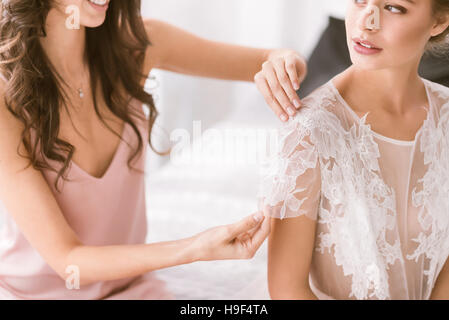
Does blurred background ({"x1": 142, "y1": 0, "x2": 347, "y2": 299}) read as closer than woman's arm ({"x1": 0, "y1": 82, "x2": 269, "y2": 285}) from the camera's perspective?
No

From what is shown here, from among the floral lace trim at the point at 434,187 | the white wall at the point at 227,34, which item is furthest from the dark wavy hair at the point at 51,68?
the white wall at the point at 227,34

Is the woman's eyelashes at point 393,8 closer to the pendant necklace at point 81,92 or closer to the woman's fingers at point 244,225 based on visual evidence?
the woman's fingers at point 244,225

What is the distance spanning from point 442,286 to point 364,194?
277 mm

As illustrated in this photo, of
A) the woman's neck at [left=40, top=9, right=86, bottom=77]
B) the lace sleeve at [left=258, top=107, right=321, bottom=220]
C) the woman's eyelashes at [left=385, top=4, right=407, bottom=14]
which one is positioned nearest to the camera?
the woman's eyelashes at [left=385, top=4, right=407, bottom=14]

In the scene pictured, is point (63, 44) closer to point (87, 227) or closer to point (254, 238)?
point (87, 227)

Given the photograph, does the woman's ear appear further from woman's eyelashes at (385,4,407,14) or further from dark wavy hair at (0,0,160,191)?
dark wavy hair at (0,0,160,191)

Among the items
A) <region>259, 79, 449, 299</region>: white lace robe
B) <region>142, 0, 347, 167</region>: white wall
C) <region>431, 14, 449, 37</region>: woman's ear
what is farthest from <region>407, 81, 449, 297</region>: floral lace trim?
<region>142, 0, 347, 167</region>: white wall

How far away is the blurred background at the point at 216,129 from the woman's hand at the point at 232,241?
0.38m

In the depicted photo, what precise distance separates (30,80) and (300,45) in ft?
5.40

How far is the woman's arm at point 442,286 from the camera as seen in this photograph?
1008mm

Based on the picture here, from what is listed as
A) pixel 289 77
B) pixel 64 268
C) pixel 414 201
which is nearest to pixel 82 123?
pixel 64 268

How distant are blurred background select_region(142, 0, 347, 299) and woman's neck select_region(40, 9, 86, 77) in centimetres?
18

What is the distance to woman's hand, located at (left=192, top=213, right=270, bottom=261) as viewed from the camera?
0.80 meters
